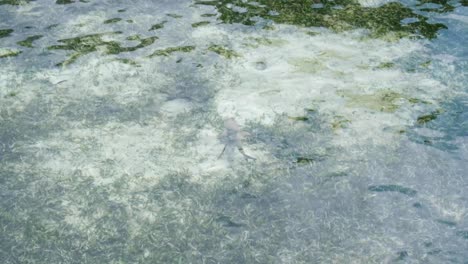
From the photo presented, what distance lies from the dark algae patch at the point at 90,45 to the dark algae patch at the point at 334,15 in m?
0.88

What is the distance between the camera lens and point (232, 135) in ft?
12.7

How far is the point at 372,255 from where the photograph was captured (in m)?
3.05

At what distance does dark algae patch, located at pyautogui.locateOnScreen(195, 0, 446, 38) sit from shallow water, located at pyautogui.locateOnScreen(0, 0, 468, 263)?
0.08 feet

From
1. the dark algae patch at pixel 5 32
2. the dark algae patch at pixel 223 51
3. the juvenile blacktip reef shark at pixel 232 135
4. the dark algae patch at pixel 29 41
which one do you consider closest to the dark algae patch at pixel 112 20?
the dark algae patch at pixel 29 41

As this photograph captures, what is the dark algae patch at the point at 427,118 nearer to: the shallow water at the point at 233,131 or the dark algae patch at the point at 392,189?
the shallow water at the point at 233,131

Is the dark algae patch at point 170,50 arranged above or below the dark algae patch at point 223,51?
below

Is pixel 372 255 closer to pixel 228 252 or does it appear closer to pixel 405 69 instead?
pixel 228 252

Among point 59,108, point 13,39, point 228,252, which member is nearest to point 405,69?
point 228,252

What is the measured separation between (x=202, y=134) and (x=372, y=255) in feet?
4.76

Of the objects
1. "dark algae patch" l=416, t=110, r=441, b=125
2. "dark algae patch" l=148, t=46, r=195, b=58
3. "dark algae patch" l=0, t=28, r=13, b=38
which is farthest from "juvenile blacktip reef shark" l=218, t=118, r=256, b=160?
"dark algae patch" l=0, t=28, r=13, b=38

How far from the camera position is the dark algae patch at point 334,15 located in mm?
5160

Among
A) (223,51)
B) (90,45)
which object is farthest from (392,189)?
(90,45)

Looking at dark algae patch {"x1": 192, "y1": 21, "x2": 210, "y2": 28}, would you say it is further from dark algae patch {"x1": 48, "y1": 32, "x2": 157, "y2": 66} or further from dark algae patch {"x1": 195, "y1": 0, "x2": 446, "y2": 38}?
dark algae patch {"x1": 48, "y1": 32, "x2": 157, "y2": 66}

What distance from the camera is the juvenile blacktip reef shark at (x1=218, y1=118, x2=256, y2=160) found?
3.77 meters
